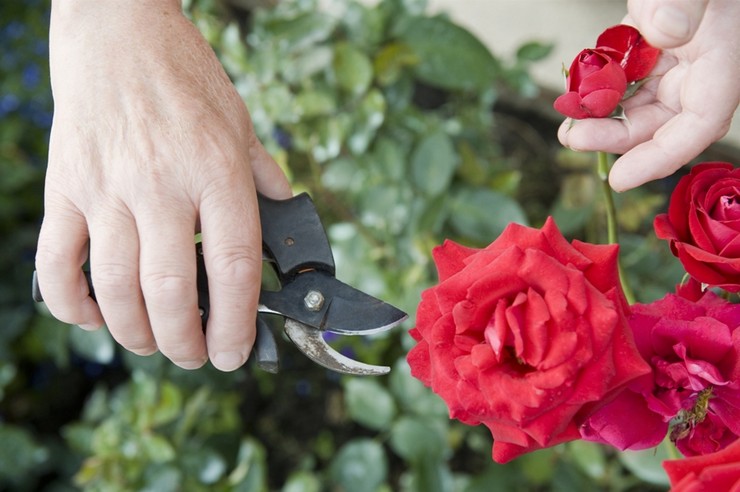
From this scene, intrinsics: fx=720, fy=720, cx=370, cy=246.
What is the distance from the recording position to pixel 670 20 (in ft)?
1.53

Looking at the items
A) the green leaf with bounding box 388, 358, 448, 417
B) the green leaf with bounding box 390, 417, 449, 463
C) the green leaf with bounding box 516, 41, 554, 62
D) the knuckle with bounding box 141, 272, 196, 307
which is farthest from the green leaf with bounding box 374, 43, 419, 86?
the knuckle with bounding box 141, 272, 196, 307

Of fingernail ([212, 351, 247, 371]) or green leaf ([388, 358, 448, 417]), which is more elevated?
fingernail ([212, 351, 247, 371])

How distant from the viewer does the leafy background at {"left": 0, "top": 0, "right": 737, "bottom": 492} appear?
3.98ft

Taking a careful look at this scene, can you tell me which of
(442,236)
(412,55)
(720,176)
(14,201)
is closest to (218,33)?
(412,55)

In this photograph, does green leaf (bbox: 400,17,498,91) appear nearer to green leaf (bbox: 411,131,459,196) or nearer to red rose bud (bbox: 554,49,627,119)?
green leaf (bbox: 411,131,459,196)

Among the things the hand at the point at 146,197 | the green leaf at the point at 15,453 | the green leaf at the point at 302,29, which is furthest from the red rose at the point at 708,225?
the green leaf at the point at 15,453

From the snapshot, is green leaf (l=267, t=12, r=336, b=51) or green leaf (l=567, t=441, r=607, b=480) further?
green leaf (l=267, t=12, r=336, b=51)

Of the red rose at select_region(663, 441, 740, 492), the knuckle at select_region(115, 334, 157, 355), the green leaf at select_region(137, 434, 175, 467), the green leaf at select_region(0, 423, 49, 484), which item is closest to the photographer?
the red rose at select_region(663, 441, 740, 492)

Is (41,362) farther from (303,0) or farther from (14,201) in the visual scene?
(303,0)

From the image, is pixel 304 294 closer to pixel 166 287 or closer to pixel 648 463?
pixel 166 287

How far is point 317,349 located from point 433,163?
0.61 meters

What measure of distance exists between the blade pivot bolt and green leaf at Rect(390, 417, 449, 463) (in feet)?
1.86

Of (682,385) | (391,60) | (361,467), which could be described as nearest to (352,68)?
(391,60)

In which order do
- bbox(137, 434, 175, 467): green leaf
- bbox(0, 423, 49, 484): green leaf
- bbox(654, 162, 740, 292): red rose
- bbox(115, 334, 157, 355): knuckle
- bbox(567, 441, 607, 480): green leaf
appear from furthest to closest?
bbox(0, 423, 49, 484): green leaf, bbox(137, 434, 175, 467): green leaf, bbox(567, 441, 607, 480): green leaf, bbox(115, 334, 157, 355): knuckle, bbox(654, 162, 740, 292): red rose
